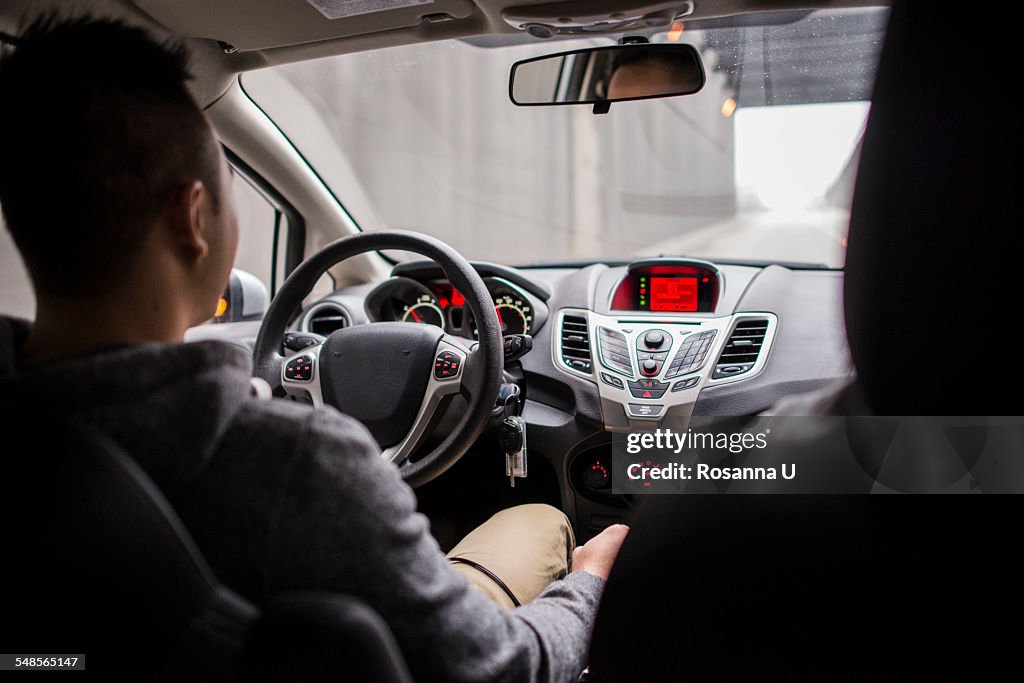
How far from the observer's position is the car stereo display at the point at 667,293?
9.70 ft

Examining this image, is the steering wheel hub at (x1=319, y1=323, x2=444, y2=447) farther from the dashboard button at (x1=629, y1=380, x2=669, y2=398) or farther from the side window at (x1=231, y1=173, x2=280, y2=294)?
the side window at (x1=231, y1=173, x2=280, y2=294)

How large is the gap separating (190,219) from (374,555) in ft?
1.66

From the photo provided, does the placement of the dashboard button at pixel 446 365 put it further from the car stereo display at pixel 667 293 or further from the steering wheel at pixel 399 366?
the car stereo display at pixel 667 293

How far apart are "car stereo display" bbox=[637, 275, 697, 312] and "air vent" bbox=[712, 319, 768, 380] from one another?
25cm

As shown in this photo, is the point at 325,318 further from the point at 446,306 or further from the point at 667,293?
the point at 667,293

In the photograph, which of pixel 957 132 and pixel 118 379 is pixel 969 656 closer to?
pixel 957 132

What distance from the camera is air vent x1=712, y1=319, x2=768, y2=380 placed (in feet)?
8.75

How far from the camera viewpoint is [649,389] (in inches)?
105

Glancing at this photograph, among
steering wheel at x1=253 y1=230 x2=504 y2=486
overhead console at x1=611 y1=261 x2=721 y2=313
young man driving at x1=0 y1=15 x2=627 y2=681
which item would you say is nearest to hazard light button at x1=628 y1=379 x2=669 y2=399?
overhead console at x1=611 y1=261 x2=721 y2=313

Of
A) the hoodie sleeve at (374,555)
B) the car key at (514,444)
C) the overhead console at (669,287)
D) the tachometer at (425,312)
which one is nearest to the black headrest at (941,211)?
the hoodie sleeve at (374,555)

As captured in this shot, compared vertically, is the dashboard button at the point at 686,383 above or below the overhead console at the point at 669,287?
below

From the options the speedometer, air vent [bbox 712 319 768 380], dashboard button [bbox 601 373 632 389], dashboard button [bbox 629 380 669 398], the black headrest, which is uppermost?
the black headrest

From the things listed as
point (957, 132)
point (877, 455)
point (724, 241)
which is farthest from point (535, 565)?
point (724, 241)

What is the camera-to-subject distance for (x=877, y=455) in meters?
1.02
